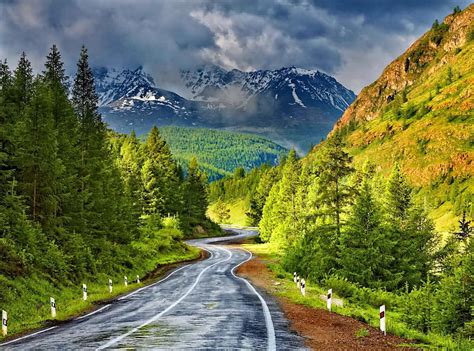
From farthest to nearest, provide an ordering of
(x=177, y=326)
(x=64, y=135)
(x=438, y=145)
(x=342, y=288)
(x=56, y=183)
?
1. (x=438, y=145)
2. (x=64, y=135)
3. (x=56, y=183)
4. (x=342, y=288)
5. (x=177, y=326)

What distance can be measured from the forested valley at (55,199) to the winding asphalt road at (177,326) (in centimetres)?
304

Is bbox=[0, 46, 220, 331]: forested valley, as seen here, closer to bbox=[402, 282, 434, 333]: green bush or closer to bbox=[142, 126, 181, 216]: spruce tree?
bbox=[402, 282, 434, 333]: green bush

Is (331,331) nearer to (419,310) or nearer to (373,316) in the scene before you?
(373,316)

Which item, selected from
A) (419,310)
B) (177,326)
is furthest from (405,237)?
(177,326)

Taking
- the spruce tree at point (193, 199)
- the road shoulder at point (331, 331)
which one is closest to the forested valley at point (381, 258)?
the road shoulder at point (331, 331)

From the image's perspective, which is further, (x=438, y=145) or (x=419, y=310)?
(x=438, y=145)

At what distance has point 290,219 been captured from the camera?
6550 centimetres

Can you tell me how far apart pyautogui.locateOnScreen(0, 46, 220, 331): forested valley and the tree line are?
6 cm

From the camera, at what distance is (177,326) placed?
1476 centimetres

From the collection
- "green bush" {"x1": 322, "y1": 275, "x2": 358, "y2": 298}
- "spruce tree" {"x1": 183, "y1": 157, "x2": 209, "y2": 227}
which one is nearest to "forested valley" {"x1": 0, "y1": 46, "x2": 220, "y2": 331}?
"green bush" {"x1": 322, "y1": 275, "x2": 358, "y2": 298}

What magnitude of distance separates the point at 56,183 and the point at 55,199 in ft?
3.55

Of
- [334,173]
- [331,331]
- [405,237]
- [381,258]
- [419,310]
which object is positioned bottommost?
[419,310]

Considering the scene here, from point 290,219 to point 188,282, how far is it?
33.1 m

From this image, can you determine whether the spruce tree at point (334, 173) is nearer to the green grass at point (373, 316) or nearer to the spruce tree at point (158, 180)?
the green grass at point (373, 316)
